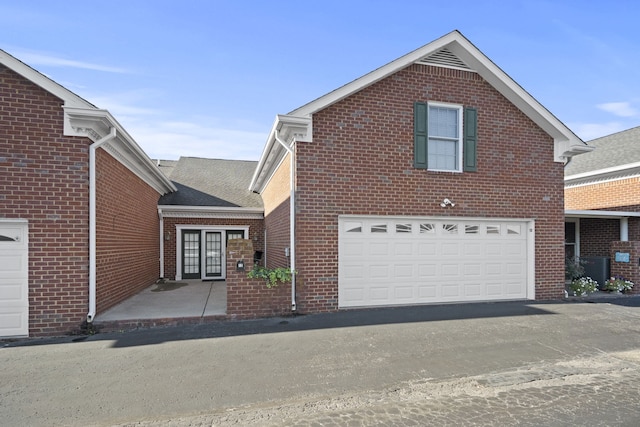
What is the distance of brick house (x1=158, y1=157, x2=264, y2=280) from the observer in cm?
1434

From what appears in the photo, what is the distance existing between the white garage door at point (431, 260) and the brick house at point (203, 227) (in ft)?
22.4

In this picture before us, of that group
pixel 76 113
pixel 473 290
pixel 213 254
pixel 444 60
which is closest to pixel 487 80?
pixel 444 60

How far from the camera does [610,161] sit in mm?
14117

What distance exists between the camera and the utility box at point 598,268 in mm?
11688

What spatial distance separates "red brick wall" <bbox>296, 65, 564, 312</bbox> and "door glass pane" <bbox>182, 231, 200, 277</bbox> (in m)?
7.89

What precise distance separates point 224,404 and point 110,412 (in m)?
1.21

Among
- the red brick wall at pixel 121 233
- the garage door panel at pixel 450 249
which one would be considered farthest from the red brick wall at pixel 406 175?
the red brick wall at pixel 121 233

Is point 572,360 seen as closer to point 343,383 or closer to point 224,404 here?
point 343,383

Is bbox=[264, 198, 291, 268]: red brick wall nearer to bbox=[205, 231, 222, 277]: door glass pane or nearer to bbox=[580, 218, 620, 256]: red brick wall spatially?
bbox=[205, 231, 222, 277]: door glass pane

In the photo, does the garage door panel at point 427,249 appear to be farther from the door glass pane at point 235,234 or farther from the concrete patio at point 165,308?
the door glass pane at point 235,234

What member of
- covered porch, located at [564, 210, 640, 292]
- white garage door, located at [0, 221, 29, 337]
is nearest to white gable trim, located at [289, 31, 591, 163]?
covered porch, located at [564, 210, 640, 292]

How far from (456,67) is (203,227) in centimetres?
1078

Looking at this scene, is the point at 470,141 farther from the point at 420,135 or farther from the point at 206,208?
the point at 206,208

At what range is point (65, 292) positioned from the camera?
6926mm
